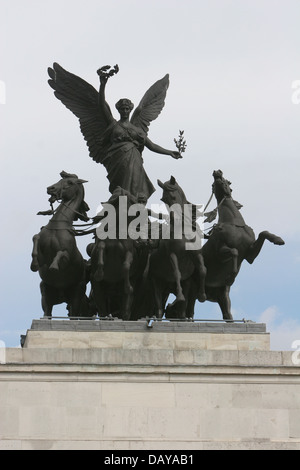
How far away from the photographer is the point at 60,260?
27.6 meters

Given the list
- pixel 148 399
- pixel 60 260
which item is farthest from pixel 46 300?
pixel 148 399

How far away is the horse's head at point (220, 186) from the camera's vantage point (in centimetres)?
2873

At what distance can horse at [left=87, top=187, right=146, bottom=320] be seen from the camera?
90.5ft

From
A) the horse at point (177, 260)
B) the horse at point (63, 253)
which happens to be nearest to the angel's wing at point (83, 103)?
the horse at point (63, 253)

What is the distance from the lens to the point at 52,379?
2633cm

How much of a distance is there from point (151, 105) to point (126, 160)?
174 centimetres

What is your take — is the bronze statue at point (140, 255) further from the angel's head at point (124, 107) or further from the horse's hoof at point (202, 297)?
the angel's head at point (124, 107)

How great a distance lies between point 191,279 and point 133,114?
384 cm

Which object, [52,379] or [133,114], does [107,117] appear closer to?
[133,114]

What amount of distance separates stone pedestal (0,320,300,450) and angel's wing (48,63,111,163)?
5006mm

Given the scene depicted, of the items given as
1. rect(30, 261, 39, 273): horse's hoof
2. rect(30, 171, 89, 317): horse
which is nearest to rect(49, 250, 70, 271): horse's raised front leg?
rect(30, 171, 89, 317): horse

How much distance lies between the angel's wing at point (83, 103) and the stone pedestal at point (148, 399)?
197 inches
